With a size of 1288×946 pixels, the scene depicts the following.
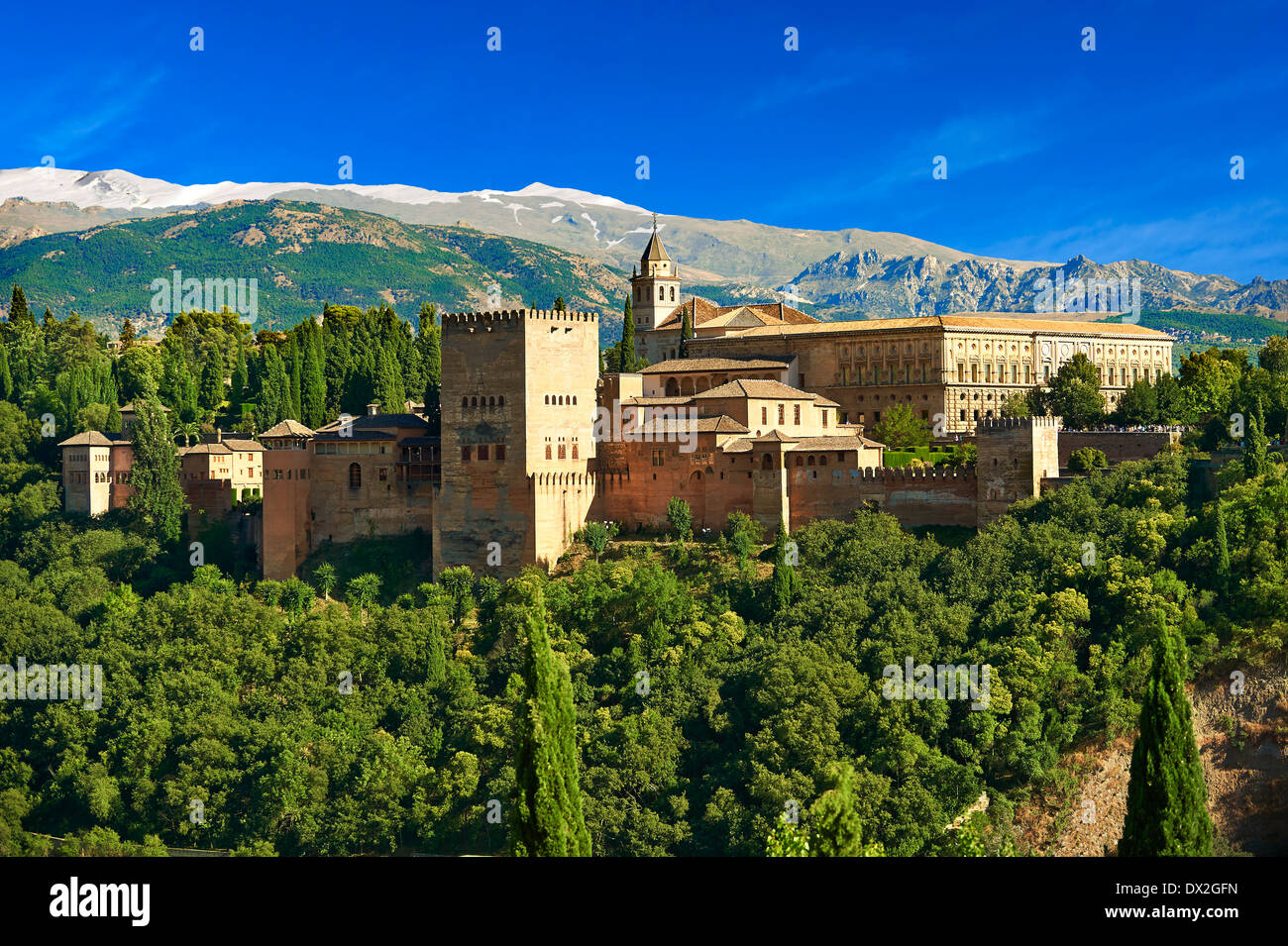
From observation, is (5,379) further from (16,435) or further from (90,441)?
(90,441)

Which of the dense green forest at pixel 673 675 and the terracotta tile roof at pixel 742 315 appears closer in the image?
Result: the dense green forest at pixel 673 675

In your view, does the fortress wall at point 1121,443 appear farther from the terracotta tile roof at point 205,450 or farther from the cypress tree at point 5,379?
the cypress tree at point 5,379

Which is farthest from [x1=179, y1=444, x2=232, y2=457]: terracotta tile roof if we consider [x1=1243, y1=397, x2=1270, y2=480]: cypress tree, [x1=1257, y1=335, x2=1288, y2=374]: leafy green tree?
[x1=1257, y1=335, x2=1288, y2=374]: leafy green tree

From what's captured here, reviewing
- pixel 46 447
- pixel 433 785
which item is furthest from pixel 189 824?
pixel 46 447

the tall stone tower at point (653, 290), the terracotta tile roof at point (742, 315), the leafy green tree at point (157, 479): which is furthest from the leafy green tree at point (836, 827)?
the tall stone tower at point (653, 290)
